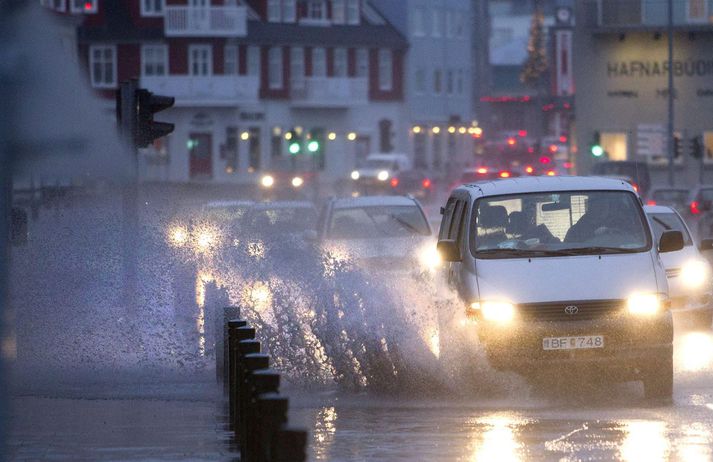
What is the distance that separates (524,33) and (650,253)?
160491 millimetres

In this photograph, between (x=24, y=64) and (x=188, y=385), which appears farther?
(x=188, y=385)

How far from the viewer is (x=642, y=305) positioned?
13203 mm

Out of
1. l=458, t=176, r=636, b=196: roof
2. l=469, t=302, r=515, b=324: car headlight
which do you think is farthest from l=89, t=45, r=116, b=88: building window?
l=469, t=302, r=515, b=324: car headlight

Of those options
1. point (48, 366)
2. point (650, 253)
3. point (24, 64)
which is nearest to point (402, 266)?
point (48, 366)

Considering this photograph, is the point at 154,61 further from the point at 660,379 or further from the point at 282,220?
the point at 660,379

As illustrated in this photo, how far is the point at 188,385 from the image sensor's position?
587 inches

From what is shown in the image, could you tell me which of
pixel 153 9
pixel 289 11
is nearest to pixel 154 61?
pixel 153 9

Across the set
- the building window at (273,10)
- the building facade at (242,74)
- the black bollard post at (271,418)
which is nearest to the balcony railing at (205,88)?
the building facade at (242,74)

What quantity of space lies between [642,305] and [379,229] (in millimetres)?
9120

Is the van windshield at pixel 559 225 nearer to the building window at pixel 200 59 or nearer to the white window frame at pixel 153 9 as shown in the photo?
the building window at pixel 200 59

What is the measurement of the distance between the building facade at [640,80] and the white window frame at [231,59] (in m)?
20.9

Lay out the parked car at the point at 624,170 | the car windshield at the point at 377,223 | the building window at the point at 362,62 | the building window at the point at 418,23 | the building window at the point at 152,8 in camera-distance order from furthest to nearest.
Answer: the building window at the point at 418,23 → the building window at the point at 362,62 → the building window at the point at 152,8 → the parked car at the point at 624,170 → the car windshield at the point at 377,223

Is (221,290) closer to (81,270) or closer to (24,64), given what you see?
(81,270)

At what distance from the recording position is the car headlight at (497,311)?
13.2m
